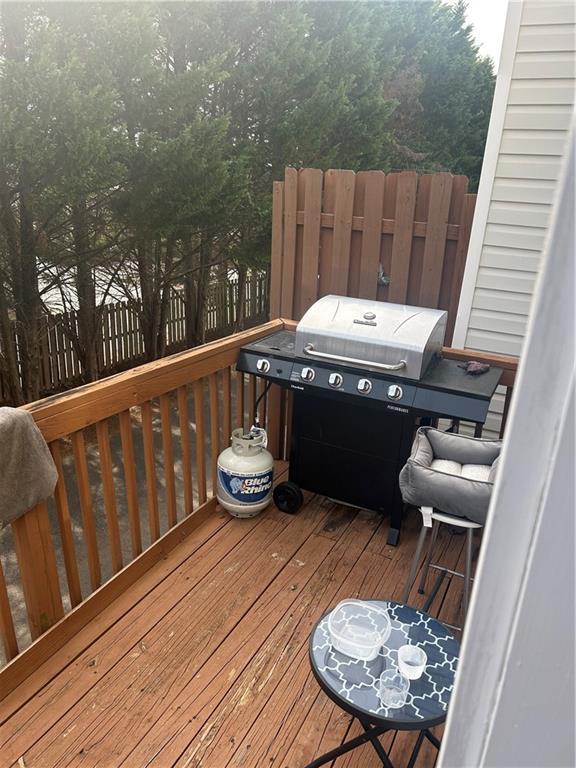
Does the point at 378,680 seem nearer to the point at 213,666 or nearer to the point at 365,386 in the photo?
the point at 213,666

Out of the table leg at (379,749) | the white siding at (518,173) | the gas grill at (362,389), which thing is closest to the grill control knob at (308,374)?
the gas grill at (362,389)

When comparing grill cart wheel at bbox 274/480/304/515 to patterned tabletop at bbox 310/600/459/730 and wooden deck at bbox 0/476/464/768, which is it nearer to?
wooden deck at bbox 0/476/464/768

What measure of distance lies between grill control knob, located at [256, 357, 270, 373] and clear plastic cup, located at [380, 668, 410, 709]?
5.47 ft

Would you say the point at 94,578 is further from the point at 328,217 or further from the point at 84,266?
the point at 84,266

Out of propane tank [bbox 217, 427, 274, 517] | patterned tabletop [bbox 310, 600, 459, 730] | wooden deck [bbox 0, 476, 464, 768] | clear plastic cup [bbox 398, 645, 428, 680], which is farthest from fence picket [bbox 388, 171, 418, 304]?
clear plastic cup [bbox 398, 645, 428, 680]

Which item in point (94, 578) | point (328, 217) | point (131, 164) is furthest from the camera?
point (131, 164)

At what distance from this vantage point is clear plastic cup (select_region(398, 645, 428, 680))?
1.57m

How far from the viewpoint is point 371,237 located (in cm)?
344

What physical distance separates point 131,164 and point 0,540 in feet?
13.4

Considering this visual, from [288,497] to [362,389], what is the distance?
34.7 inches

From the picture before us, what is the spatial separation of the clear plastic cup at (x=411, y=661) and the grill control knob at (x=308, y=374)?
4.61 feet

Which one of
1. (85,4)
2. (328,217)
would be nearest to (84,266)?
(85,4)

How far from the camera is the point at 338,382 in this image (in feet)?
8.87

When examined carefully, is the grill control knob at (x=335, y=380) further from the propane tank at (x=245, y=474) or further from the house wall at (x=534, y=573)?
the house wall at (x=534, y=573)
